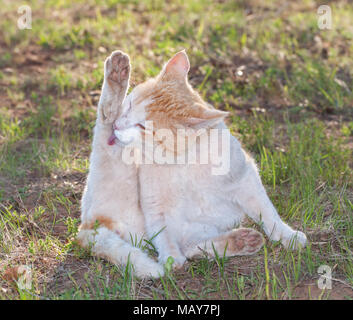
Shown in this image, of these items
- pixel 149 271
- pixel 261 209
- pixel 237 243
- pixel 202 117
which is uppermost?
pixel 202 117

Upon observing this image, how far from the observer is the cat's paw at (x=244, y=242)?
2.96 metres

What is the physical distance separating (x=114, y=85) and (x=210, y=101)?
1.97m

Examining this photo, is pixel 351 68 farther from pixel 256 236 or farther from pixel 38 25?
pixel 38 25

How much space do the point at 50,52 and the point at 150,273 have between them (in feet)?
12.5

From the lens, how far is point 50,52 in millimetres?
5973

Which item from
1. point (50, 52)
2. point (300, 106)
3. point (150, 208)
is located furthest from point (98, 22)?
point (150, 208)

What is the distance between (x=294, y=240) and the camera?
9.87 feet

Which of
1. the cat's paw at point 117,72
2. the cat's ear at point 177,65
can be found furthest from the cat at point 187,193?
the cat's paw at point 117,72

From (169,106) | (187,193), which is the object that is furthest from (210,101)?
(169,106)

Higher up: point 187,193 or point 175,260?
point 187,193

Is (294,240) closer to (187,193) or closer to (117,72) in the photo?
(187,193)

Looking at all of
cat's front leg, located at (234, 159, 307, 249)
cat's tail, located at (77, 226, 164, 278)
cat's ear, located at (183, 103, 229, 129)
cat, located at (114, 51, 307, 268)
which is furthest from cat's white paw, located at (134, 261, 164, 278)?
cat's ear, located at (183, 103, 229, 129)

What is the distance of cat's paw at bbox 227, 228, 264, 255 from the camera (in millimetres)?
2959

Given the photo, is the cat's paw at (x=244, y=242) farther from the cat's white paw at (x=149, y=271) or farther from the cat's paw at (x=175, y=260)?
the cat's white paw at (x=149, y=271)
